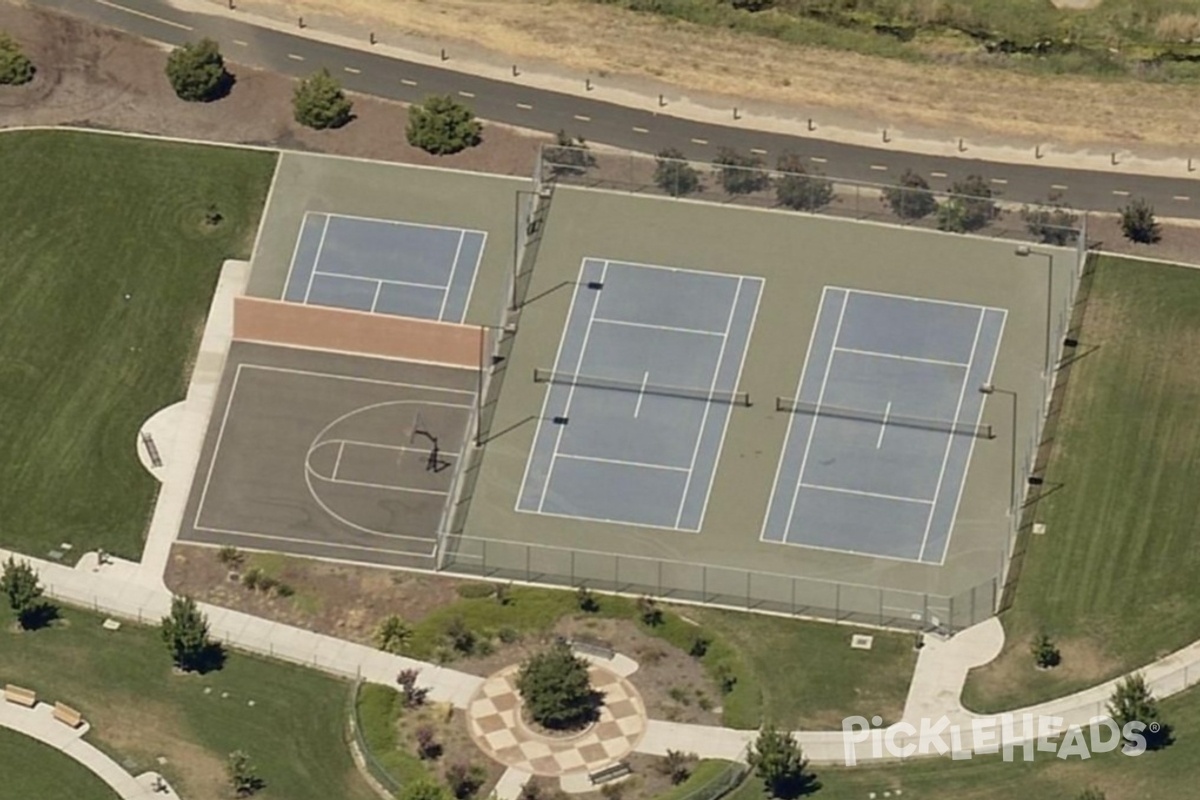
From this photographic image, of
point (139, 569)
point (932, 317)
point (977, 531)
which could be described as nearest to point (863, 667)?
point (977, 531)

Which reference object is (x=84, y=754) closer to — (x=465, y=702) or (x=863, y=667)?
(x=465, y=702)

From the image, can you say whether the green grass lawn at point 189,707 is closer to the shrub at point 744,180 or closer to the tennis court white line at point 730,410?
the tennis court white line at point 730,410

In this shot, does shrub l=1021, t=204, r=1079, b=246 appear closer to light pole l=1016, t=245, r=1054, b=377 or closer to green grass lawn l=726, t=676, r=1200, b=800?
light pole l=1016, t=245, r=1054, b=377

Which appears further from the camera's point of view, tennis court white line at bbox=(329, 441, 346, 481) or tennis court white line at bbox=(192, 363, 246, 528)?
tennis court white line at bbox=(329, 441, 346, 481)

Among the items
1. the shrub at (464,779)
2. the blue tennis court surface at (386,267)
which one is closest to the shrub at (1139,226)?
the blue tennis court surface at (386,267)

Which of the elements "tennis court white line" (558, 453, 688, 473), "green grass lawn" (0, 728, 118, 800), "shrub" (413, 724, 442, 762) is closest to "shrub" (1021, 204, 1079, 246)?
"tennis court white line" (558, 453, 688, 473)
